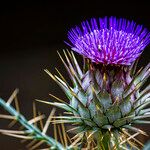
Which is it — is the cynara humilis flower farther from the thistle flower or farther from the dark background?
the dark background

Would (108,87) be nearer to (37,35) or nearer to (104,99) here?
(104,99)

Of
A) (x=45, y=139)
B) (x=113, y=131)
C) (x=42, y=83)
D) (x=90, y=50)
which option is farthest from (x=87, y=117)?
(x=42, y=83)

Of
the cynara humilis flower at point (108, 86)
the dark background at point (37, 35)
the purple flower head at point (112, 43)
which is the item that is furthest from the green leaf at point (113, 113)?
the dark background at point (37, 35)

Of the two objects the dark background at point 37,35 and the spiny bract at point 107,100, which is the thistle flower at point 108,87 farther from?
the dark background at point 37,35

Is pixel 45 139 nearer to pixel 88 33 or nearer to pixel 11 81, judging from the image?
pixel 88 33

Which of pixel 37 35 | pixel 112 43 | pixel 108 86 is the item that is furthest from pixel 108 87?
pixel 37 35

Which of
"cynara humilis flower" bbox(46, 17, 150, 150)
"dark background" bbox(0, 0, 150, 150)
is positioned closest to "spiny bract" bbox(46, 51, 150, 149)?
"cynara humilis flower" bbox(46, 17, 150, 150)
